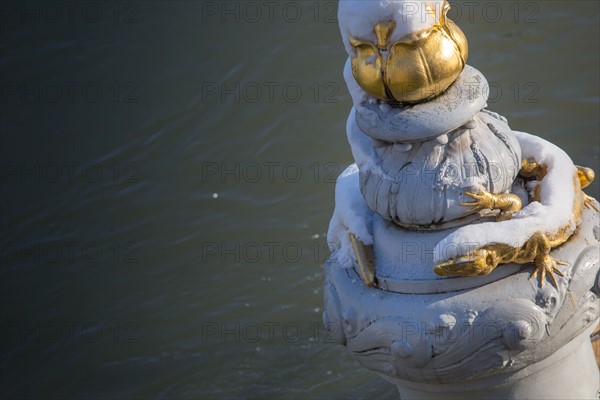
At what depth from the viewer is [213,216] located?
702 centimetres

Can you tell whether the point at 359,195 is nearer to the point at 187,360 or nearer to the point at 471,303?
the point at 471,303

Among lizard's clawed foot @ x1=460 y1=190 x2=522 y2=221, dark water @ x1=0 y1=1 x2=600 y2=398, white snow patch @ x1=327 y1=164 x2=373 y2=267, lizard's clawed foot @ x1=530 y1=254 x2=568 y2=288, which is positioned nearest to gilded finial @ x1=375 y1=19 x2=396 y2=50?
lizard's clawed foot @ x1=460 y1=190 x2=522 y2=221

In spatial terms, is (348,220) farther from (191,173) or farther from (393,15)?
(191,173)

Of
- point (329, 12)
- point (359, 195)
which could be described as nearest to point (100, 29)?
point (329, 12)

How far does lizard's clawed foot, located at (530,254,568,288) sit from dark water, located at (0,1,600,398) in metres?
2.57

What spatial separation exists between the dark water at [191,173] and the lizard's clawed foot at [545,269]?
8.42ft

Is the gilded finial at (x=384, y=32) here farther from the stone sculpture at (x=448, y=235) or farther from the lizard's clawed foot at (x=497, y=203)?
the lizard's clawed foot at (x=497, y=203)

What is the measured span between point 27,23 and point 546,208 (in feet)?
22.9

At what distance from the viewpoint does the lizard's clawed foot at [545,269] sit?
2.75 metres

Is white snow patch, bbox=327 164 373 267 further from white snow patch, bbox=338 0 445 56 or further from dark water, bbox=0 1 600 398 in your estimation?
dark water, bbox=0 1 600 398

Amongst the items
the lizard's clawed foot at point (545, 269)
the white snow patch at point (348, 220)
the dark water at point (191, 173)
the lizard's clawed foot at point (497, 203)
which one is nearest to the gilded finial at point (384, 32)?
the lizard's clawed foot at point (497, 203)

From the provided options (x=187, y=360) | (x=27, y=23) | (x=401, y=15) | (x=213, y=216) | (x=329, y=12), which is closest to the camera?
(x=401, y=15)

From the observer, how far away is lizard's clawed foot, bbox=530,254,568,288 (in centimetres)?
275

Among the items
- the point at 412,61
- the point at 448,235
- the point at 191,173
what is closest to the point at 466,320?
the point at 448,235
